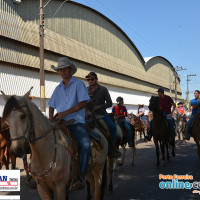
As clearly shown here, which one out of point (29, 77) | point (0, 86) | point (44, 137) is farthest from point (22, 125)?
point (29, 77)

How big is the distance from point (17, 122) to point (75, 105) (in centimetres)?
116

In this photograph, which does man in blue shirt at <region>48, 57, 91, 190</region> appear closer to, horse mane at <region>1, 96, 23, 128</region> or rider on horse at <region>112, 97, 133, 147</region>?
horse mane at <region>1, 96, 23, 128</region>

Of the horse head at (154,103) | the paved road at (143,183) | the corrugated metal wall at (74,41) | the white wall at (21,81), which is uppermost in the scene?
the corrugated metal wall at (74,41)

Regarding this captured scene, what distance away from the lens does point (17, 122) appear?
10.0ft

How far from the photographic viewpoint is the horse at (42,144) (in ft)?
10.1

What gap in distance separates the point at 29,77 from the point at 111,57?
1716cm

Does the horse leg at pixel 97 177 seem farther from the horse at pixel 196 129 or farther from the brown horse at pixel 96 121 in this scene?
the horse at pixel 196 129

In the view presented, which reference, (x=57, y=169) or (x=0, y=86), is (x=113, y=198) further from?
(x=0, y=86)

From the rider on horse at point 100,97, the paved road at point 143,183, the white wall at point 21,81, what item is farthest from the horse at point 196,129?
the white wall at point 21,81

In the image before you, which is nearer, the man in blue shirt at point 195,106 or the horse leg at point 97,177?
the horse leg at point 97,177

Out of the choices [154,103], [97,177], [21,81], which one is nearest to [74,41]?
[21,81]

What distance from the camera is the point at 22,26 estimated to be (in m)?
18.0

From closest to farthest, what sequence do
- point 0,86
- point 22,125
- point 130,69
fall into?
point 22,125, point 0,86, point 130,69

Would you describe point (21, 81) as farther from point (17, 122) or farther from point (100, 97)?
point (17, 122)
